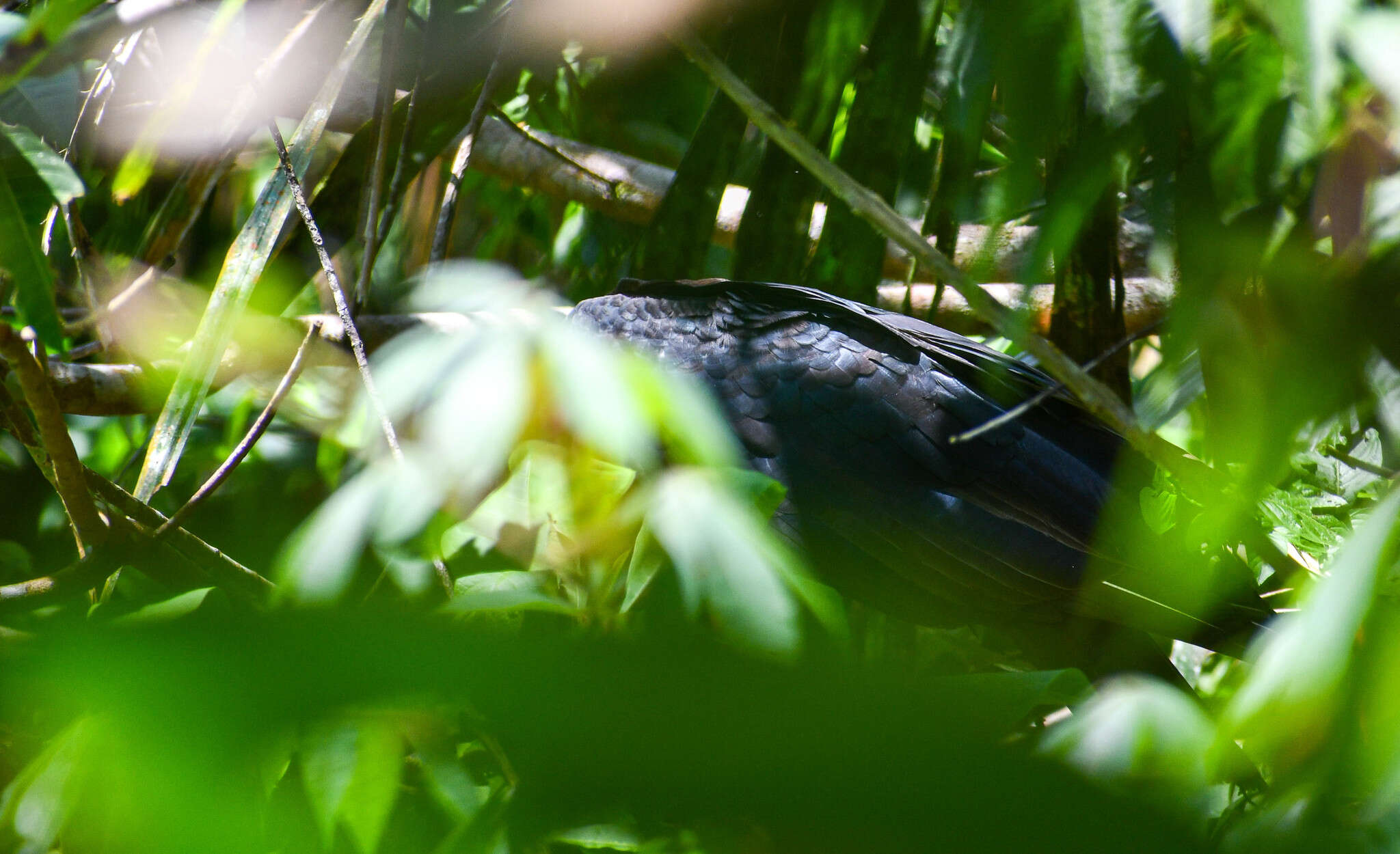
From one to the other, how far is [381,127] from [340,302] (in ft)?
1.60

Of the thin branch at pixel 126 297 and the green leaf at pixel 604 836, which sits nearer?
the green leaf at pixel 604 836

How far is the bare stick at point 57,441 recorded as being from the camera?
98cm

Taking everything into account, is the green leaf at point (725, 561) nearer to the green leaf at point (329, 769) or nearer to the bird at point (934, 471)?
the green leaf at point (329, 769)

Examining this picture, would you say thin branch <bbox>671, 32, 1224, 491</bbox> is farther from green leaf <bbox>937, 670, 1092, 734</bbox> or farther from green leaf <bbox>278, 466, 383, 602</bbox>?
green leaf <bbox>278, 466, 383, 602</bbox>

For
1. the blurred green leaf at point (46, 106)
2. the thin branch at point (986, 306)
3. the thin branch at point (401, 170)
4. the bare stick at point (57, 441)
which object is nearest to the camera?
the thin branch at point (986, 306)

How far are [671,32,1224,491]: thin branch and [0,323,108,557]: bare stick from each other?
795 mm

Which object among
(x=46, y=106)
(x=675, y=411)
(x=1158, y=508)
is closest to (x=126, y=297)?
(x=46, y=106)

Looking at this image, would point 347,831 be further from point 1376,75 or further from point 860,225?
point 860,225

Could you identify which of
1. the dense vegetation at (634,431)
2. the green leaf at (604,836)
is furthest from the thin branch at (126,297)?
the green leaf at (604,836)

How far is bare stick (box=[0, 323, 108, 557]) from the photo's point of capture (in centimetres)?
98

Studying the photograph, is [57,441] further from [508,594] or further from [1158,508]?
[1158,508]

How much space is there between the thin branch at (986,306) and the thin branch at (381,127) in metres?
0.63

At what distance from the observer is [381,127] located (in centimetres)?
148

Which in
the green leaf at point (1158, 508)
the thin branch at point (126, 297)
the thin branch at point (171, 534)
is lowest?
the thin branch at point (171, 534)
